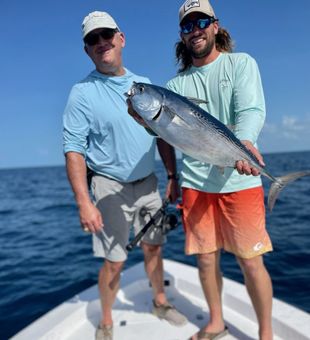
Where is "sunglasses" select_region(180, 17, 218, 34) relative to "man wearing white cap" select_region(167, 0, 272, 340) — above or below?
above

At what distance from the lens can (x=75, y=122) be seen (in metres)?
2.95

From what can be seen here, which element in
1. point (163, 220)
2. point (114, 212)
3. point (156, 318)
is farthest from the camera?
point (156, 318)

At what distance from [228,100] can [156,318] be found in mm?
2406

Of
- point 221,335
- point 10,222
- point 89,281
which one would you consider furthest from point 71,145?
point 10,222

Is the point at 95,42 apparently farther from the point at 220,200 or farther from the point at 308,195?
the point at 308,195

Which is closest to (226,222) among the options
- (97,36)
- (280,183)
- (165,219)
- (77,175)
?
(280,183)

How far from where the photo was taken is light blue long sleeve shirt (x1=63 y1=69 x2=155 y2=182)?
9.71ft

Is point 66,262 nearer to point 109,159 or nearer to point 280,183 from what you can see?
point 109,159

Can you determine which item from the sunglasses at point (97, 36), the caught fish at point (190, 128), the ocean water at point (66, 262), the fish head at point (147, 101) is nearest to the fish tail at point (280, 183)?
the caught fish at point (190, 128)

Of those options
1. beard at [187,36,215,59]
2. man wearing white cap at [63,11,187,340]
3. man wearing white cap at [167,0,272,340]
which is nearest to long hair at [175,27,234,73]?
man wearing white cap at [167,0,272,340]

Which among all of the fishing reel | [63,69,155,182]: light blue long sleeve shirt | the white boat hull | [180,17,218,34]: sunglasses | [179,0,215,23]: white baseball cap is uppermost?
[179,0,215,23]: white baseball cap

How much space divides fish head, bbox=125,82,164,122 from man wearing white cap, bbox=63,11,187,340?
0.75 m

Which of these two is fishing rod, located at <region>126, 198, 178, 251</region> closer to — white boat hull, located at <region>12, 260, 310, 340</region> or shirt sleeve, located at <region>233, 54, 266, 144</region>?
white boat hull, located at <region>12, 260, 310, 340</region>

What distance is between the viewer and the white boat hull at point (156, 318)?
3.13 meters
